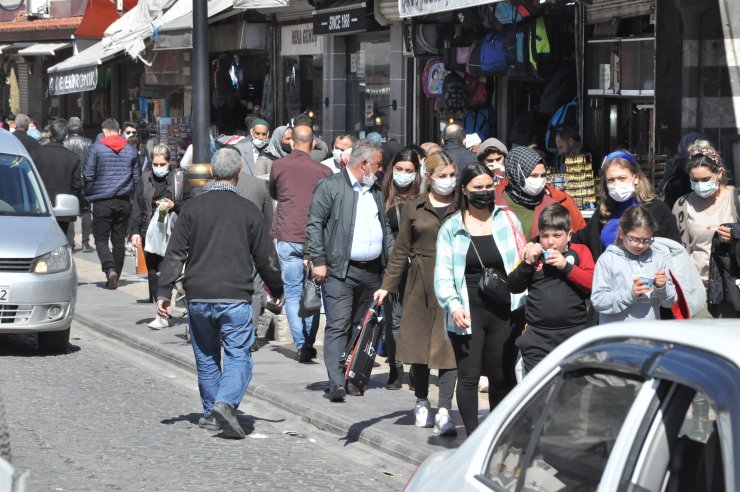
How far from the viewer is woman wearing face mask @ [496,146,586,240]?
336 inches

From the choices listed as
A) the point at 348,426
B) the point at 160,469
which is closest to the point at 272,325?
the point at 348,426

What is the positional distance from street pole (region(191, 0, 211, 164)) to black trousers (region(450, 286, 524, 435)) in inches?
238

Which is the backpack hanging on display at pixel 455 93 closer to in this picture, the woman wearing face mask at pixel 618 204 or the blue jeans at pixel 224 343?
the blue jeans at pixel 224 343

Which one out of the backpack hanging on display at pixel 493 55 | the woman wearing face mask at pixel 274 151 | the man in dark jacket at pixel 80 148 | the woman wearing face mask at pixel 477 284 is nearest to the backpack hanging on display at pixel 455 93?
the backpack hanging on display at pixel 493 55

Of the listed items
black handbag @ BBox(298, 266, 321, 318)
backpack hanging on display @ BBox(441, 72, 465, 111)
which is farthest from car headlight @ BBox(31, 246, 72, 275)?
backpack hanging on display @ BBox(441, 72, 465, 111)

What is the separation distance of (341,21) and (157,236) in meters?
6.99

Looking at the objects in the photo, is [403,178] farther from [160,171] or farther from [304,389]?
[160,171]

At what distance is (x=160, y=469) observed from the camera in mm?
7988

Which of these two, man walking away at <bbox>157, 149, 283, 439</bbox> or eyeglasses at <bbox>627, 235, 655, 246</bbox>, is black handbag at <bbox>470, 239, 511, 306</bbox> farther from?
man walking away at <bbox>157, 149, 283, 439</bbox>

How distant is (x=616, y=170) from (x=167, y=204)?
7.03m

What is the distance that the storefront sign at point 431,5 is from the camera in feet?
44.9

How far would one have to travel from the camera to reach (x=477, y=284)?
316 inches

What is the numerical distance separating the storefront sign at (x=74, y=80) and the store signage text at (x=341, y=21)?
5.96 m

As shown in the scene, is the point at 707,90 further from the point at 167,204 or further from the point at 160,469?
the point at 160,469
